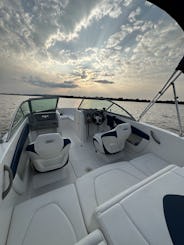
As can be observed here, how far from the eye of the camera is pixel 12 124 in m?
1.69

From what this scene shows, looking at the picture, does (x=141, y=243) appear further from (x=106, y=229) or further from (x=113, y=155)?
(x=113, y=155)

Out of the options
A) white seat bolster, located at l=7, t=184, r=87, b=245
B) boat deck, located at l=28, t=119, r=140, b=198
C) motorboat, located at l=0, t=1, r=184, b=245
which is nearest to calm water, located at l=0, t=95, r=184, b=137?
motorboat, located at l=0, t=1, r=184, b=245

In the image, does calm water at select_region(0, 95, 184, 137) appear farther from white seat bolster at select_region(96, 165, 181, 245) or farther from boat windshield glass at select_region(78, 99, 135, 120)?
white seat bolster at select_region(96, 165, 181, 245)

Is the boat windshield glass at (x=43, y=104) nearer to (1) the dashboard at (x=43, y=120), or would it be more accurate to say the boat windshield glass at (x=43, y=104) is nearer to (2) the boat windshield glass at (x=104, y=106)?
(1) the dashboard at (x=43, y=120)

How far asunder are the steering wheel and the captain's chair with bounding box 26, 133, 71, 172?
144 cm

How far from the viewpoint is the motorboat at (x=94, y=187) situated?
1.92 feet

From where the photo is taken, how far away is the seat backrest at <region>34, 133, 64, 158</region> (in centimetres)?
165

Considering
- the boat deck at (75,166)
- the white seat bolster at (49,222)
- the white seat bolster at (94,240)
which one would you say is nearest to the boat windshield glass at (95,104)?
the boat deck at (75,166)

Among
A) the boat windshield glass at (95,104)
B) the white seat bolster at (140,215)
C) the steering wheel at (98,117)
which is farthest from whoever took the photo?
the boat windshield glass at (95,104)

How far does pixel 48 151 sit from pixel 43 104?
1.76 m

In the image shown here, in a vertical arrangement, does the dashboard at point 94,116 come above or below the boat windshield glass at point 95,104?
below

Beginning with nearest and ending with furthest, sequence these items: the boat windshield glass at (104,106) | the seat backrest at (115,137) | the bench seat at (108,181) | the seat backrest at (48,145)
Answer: the bench seat at (108,181), the seat backrest at (48,145), the seat backrest at (115,137), the boat windshield glass at (104,106)

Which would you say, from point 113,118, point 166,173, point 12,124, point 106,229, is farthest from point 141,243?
point 113,118

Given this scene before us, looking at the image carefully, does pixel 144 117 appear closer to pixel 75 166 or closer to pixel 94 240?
pixel 75 166
